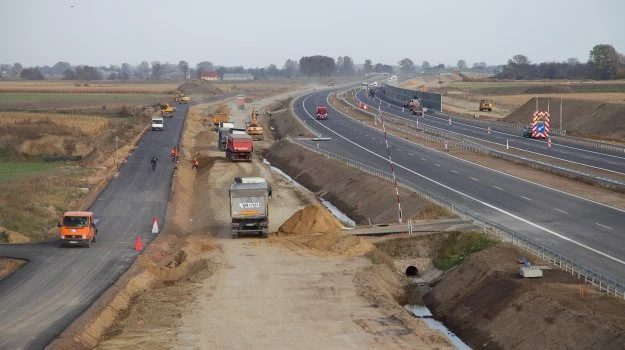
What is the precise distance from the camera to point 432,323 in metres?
37.5

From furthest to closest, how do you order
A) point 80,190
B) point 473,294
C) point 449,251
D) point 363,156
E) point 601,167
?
1. point 363,156
2. point 601,167
3. point 80,190
4. point 449,251
5. point 473,294

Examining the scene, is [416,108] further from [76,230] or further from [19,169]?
[76,230]

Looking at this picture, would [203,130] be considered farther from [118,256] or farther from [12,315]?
[12,315]

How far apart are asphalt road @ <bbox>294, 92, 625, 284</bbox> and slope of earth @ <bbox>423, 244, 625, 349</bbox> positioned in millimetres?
3425

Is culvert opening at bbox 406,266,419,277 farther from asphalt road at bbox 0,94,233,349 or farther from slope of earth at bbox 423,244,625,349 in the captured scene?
asphalt road at bbox 0,94,233,349

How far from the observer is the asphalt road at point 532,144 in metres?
77.4

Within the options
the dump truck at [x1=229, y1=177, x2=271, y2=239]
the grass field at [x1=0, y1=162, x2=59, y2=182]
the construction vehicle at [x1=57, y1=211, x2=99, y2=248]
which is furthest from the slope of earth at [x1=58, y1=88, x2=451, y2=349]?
the grass field at [x1=0, y1=162, x2=59, y2=182]

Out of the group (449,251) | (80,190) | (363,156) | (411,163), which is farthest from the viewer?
(363,156)

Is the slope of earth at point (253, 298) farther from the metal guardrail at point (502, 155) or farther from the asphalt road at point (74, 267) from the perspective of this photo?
the metal guardrail at point (502, 155)

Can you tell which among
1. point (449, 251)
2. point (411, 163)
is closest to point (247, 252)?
point (449, 251)

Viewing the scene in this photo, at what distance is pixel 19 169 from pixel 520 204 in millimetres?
48788

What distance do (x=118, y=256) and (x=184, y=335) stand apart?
1503 cm

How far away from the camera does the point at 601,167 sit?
74500mm

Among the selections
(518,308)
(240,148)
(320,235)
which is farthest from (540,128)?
(518,308)
